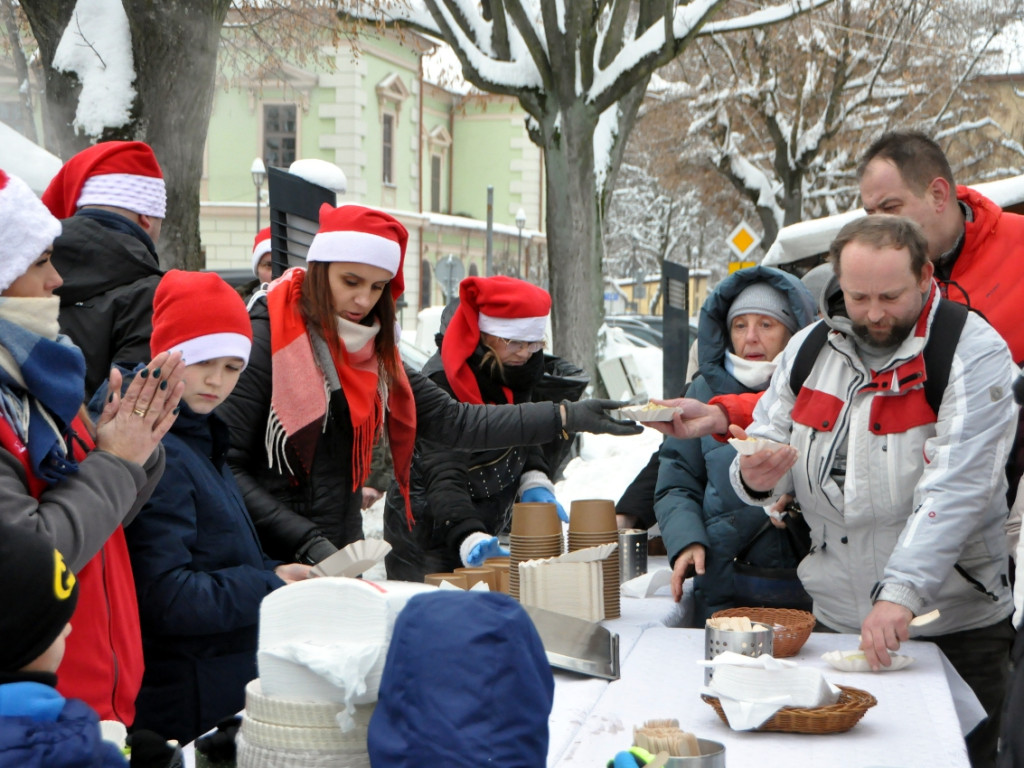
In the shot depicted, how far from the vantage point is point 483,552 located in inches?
130

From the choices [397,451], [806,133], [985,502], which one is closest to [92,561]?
[397,451]

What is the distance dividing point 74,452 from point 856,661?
68.2 inches

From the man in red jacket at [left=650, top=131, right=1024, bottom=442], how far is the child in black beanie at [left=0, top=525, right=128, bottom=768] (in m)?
2.17

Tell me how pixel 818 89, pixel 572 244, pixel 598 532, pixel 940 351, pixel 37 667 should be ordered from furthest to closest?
pixel 818 89 → pixel 572 244 → pixel 598 532 → pixel 940 351 → pixel 37 667

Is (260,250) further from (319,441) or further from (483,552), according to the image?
(483,552)

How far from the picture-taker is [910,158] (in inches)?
128

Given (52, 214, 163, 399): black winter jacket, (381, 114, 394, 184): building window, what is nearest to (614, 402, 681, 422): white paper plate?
(52, 214, 163, 399): black winter jacket

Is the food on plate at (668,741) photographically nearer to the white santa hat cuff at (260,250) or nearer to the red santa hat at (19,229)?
the red santa hat at (19,229)

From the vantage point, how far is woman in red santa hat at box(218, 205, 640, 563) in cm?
305

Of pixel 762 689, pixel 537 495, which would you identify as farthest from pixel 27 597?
pixel 537 495

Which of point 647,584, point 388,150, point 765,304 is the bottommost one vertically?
point 647,584

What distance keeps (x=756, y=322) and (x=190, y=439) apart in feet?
6.21

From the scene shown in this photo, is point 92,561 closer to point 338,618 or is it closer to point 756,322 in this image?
point 338,618

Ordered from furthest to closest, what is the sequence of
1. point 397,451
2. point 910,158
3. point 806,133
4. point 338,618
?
point 806,133 < point 397,451 < point 910,158 < point 338,618
